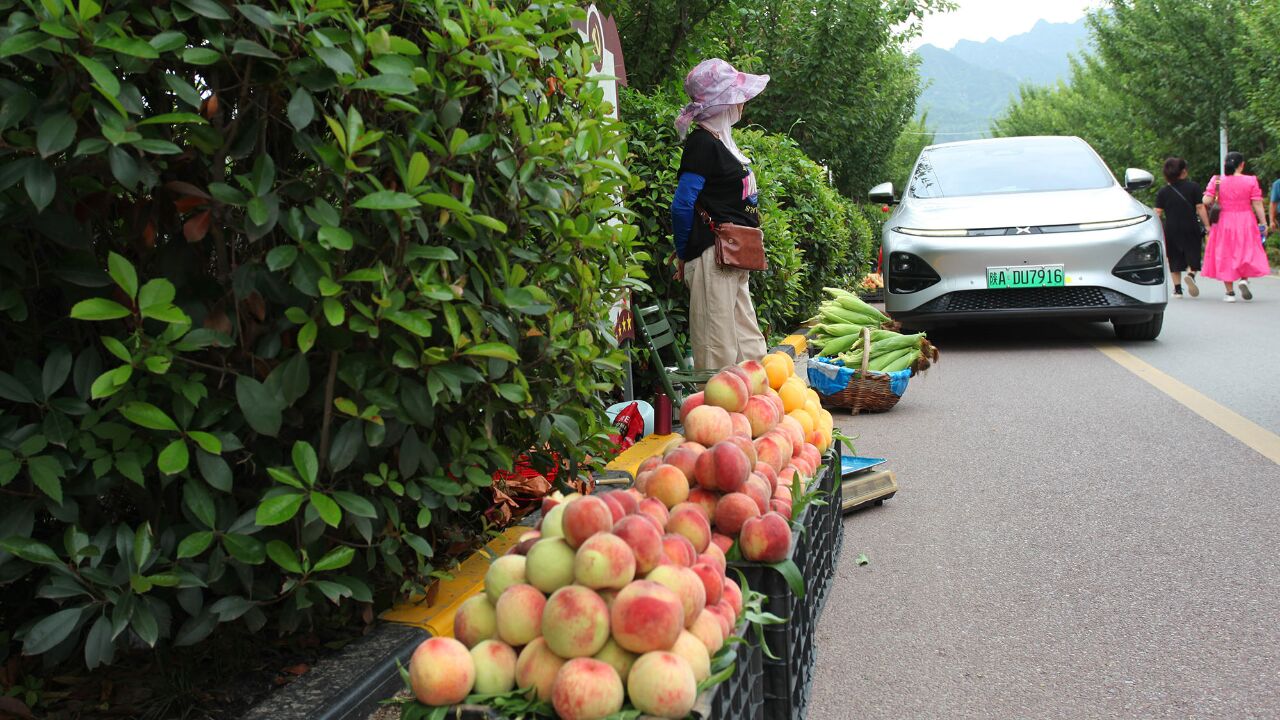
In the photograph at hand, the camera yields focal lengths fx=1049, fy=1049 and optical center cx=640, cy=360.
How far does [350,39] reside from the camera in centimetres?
239

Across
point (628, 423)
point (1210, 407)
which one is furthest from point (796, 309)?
point (628, 423)

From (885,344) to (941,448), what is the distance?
157 centimetres

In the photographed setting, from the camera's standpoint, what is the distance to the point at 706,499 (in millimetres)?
2873

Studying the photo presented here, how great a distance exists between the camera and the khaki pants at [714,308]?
6.18m

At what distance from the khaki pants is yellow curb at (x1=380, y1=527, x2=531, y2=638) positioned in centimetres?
279

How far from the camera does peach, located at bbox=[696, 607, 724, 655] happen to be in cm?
208

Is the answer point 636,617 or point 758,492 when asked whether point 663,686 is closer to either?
point 636,617

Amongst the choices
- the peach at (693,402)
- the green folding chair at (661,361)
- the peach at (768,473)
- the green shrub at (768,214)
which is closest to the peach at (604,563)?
the peach at (768,473)

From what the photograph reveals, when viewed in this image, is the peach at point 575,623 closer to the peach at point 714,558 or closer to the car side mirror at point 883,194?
the peach at point 714,558

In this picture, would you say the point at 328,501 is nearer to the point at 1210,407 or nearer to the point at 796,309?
the point at 1210,407

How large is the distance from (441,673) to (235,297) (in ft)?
3.59

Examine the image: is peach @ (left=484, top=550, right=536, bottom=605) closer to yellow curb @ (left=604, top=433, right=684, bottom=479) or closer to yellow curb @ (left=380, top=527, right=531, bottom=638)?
yellow curb @ (left=380, top=527, right=531, bottom=638)

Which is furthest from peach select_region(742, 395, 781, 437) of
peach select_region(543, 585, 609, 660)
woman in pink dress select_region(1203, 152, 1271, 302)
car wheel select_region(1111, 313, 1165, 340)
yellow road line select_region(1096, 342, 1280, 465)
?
woman in pink dress select_region(1203, 152, 1271, 302)

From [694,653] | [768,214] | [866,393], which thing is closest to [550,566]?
[694,653]
